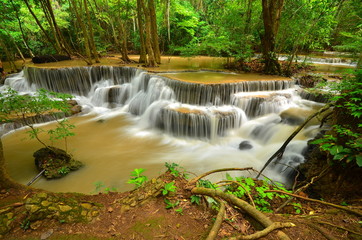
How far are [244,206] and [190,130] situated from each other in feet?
18.0

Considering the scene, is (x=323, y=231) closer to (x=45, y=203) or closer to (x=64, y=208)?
(x=64, y=208)

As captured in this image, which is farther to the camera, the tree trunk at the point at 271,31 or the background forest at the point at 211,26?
the tree trunk at the point at 271,31

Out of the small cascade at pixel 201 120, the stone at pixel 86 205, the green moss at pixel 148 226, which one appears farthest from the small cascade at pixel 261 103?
the stone at pixel 86 205

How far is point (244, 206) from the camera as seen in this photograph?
6.16 ft

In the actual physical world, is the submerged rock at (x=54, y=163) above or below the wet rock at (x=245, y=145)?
above

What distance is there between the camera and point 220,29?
37.5ft

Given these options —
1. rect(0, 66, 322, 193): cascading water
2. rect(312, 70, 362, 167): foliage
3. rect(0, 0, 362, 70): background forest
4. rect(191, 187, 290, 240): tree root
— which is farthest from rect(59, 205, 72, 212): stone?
rect(0, 0, 362, 70): background forest

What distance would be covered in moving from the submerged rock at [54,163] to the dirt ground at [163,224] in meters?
3.56

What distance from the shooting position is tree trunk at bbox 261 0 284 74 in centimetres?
902

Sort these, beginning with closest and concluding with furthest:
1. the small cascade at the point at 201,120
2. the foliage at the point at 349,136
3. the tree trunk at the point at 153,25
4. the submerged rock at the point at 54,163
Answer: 1. the foliage at the point at 349,136
2. the submerged rock at the point at 54,163
3. the small cascade at the point at 201,120
4. the tree trunk at the point at 153,25

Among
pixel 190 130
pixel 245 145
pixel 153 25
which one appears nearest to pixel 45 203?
pixel 190 130

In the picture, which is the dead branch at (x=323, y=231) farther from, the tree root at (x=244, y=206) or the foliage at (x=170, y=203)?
the foliage at (x=170, y=203)

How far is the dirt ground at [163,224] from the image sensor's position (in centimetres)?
170

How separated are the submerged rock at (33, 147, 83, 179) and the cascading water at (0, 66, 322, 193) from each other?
233 millimetres
